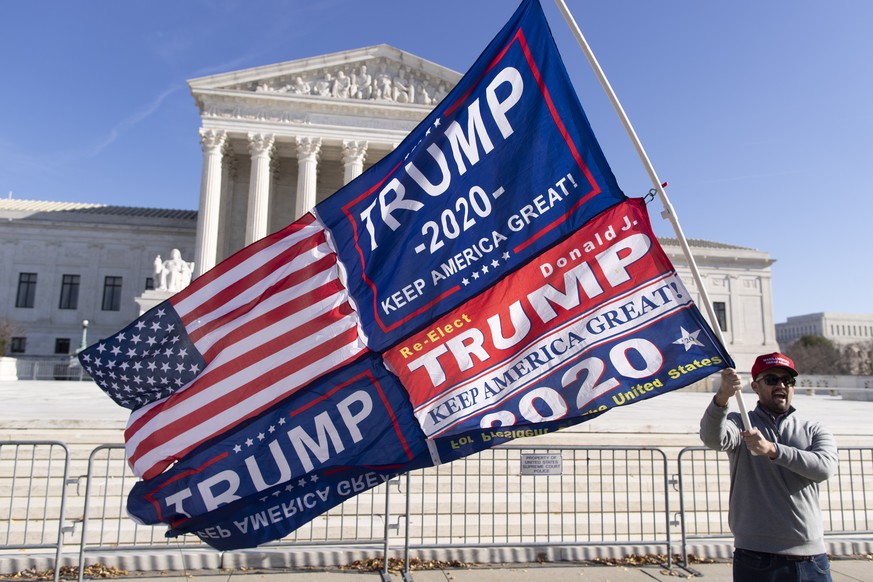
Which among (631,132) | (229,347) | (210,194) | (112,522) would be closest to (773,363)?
(631,132)

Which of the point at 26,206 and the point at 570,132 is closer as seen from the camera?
the point at 570,132

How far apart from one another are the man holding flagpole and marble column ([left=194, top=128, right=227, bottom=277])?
36980 millimetres

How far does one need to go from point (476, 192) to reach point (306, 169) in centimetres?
3753

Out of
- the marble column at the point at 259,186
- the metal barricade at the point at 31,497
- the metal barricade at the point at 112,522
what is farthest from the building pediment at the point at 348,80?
the metal barricade at the point at 112,522

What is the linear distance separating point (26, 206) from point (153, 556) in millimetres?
57452

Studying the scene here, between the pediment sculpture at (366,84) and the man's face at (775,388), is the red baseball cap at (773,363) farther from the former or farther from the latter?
the pediment sculpture at (366,84)

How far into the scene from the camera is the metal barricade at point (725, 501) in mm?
7016

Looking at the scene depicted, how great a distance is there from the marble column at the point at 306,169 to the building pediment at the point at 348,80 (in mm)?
2717

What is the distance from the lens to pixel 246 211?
43.8 meters

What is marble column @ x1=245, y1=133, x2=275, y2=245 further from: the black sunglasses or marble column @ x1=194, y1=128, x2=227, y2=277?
the black sunglasses

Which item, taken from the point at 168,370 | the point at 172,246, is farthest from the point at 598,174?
the point at 172,246

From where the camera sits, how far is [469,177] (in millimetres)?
3496

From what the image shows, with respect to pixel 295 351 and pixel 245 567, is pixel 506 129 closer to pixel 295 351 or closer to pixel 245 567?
pixel 295 351

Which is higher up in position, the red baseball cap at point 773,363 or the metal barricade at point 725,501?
the red baseball cap at point 773,363
